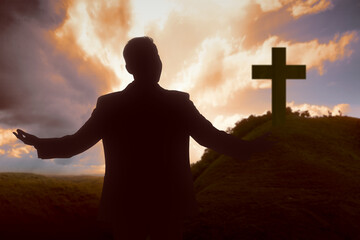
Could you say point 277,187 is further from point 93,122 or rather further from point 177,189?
point 93,122

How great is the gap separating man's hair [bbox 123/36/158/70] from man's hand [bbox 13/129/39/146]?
4.20ft

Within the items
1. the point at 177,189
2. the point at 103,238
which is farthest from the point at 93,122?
the point at 103,238

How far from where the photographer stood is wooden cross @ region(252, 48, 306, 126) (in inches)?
402

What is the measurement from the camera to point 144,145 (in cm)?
316

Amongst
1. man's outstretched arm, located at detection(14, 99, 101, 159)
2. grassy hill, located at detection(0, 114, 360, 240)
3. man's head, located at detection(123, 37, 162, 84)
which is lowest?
grassy hill, located at detection(0, 114, 360, 240)

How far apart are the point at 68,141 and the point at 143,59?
1.13m

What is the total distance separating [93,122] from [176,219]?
4.22 feet

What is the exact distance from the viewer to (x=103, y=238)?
23.1 feet

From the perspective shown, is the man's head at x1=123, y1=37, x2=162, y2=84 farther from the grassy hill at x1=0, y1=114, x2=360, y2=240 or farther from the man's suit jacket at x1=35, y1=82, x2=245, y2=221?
the grassy hill at x1=0, y1=114, x2=360, y2=240

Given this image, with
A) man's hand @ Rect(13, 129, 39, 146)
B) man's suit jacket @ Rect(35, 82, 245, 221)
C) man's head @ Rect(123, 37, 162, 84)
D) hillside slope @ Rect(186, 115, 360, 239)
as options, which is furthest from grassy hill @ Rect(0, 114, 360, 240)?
man's hand @ Rect(13, 129, 39, 146)

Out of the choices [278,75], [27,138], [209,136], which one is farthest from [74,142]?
[278,75]

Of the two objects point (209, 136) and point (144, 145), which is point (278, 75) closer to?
point (209, 136)

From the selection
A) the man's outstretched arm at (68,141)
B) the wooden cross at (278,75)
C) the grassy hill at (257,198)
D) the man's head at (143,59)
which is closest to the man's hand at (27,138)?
the man's outstretched arm at (68,141)

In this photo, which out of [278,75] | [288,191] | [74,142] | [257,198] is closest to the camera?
[74,142]
